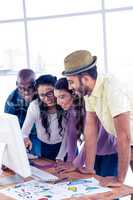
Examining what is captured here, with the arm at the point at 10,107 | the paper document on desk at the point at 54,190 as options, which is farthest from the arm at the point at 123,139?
the arm at the point at 10,107

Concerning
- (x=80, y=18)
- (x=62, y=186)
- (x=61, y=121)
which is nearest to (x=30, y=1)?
(x=80, y=18)

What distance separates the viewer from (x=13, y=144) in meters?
1.63

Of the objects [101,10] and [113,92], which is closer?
[113,92]

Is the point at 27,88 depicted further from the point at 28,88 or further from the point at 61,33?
the point at 61,33

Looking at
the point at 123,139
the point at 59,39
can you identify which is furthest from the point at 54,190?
the point at 59,39

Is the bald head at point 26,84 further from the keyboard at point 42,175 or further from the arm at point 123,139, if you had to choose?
the arm at point 123,139

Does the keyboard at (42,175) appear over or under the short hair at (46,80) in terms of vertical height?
under

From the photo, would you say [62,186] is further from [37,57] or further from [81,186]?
[37,57]

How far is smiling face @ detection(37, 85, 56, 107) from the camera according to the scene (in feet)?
7.04

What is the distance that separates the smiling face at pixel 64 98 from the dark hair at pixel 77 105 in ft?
0.05

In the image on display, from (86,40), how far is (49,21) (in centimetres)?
48

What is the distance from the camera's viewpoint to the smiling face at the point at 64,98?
80.5 inches

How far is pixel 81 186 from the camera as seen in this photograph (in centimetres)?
164

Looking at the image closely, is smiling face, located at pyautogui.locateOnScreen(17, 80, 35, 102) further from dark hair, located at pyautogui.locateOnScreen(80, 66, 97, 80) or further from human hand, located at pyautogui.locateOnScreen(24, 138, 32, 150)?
dark hair, located at pyautogui.locateOnScreen(80, 66, 97, 80)
